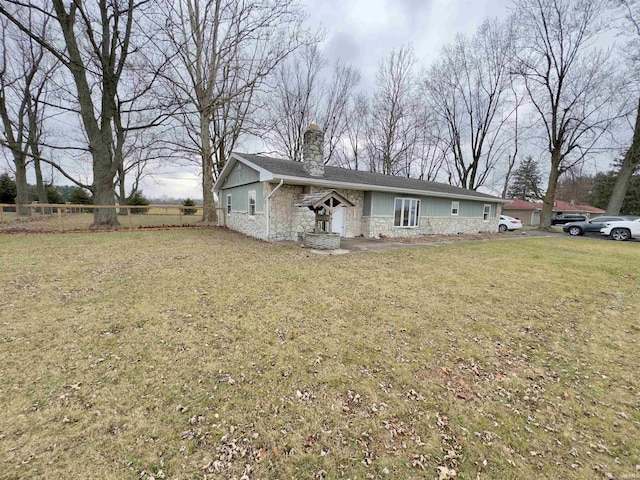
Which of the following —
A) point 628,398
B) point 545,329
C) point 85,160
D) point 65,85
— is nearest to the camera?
point 628,398

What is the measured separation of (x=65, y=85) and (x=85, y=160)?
13.5 meters

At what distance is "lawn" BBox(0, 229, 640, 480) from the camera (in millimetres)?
1903

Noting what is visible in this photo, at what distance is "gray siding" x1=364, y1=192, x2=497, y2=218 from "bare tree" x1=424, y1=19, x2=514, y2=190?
9.02m

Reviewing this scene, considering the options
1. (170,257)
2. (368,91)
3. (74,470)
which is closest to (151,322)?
(74,470)

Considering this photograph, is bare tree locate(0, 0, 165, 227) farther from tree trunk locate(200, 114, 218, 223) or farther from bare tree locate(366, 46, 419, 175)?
bare tree locate(366, 46, 419, 175)

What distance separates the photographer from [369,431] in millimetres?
2156

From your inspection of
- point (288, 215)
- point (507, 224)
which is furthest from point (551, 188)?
point (288, 215)

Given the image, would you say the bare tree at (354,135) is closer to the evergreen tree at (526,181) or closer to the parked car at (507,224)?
the parked car at (507,224)

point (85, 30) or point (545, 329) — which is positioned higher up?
point (85, 30)

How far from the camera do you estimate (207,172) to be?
56.3 feet

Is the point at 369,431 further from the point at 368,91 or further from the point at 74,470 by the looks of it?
the point at 368,91

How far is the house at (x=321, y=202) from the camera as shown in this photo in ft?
33.7

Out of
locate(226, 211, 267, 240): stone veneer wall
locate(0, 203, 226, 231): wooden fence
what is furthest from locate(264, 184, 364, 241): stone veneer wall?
locate(0, 203, 226, 231): wooden fence

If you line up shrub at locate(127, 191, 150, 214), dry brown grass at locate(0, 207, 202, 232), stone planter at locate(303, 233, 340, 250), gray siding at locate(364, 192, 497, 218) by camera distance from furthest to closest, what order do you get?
shrub at locate(127, 191, 150, 214)
gray siding at locate(364, 192, 497, 218)
dry brown grass at locate(0, 207, 202, 232)
stone planter at locate(303, 233, 340, 250)
